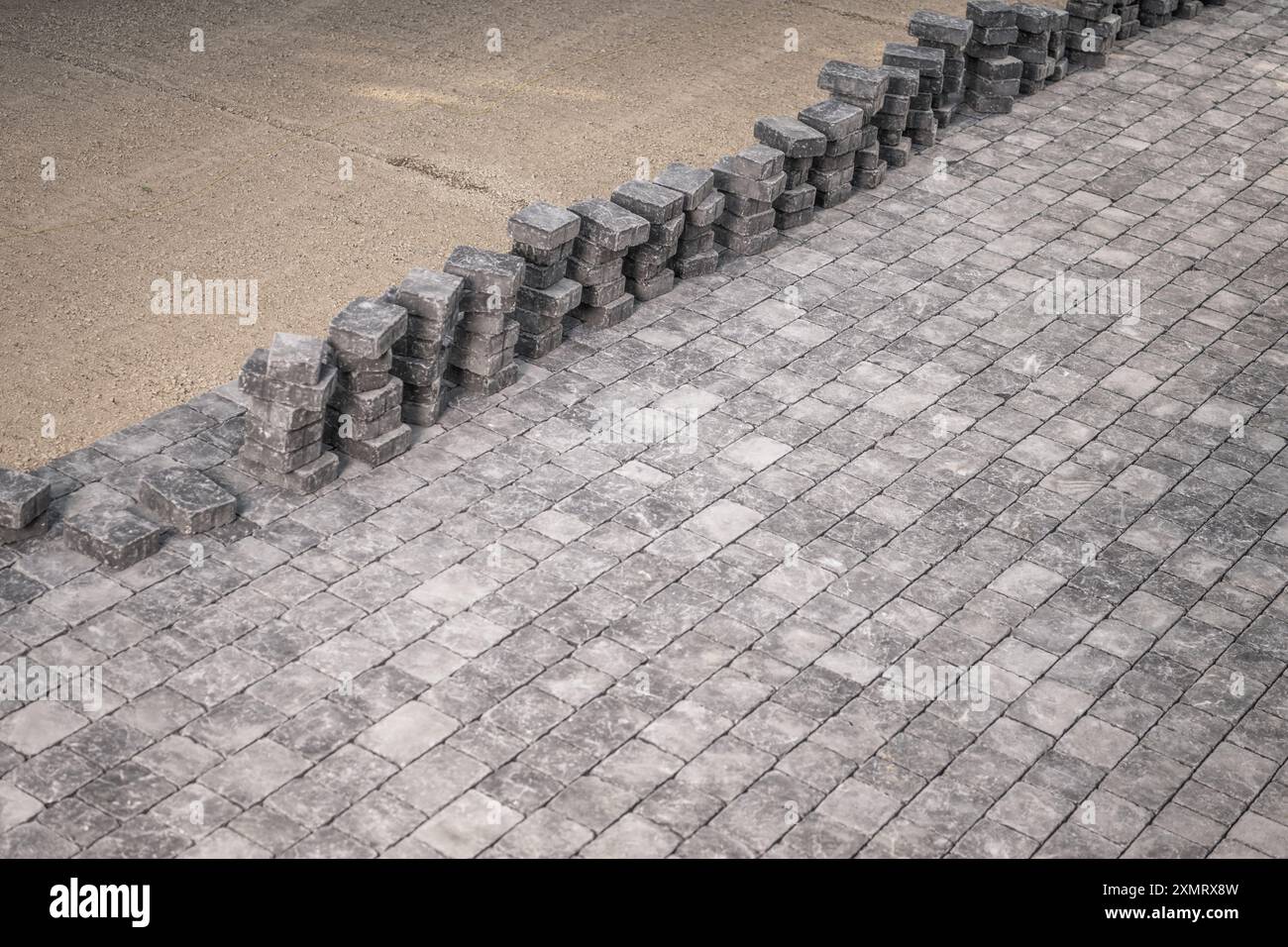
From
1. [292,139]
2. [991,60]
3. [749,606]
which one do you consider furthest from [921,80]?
[749,606]

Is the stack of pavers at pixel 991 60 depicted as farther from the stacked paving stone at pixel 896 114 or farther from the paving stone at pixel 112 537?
the paving stone at pixel 112 537

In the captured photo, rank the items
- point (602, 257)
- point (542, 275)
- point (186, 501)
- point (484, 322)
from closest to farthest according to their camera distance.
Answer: point (186, 501), point (484, 322), point (542, 275), point (602, 257)

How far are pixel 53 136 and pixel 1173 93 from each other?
11109 mm

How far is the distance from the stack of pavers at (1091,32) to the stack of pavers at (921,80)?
2.59m

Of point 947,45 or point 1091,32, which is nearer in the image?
point 947,45

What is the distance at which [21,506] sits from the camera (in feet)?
30.5

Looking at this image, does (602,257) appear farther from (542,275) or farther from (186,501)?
(186,501)

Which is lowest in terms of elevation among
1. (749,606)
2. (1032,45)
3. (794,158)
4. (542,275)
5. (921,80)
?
(749,606)

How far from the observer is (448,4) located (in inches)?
752

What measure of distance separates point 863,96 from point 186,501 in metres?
7.21

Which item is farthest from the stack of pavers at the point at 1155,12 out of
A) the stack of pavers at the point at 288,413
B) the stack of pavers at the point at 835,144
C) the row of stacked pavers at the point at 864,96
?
the stack of pavers at the point at 288,413

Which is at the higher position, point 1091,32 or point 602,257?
point 1091,32
